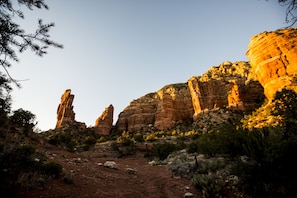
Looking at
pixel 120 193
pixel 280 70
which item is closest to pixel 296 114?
pixel 120 193

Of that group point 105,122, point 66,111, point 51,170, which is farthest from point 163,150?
point 66,111

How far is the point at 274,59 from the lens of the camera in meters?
42.9

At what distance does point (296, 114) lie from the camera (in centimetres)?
916

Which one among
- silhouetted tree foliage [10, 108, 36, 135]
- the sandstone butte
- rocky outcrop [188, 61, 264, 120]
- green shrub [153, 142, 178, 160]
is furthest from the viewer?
rocky outcrop [188, 61, 264, 120]

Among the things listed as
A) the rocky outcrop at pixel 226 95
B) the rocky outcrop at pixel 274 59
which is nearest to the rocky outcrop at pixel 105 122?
the rocky outcrop at pixel 226 95

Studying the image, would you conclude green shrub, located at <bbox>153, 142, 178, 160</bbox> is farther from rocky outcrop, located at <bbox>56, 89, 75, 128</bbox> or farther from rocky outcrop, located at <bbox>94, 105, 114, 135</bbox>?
rocky outcrop, located at <bbox>56, 89, 75, 128</bbox>

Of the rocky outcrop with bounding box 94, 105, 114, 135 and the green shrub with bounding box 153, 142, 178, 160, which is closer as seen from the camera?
the green shrub with bounding box 153, 142, 178, 160

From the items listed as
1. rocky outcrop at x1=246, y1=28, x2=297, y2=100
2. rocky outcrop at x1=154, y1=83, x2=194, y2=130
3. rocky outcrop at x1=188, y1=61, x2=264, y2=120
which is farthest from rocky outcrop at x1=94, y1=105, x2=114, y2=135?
rocky outcrop at x1=246, y1=28, x2=297, y2=100

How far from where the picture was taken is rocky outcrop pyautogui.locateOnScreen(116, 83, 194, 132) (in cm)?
6041

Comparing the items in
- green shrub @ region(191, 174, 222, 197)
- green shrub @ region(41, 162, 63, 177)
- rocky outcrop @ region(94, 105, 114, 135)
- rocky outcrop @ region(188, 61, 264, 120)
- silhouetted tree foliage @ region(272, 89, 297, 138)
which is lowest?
green shrub @ region(191, 174, 222, 197)

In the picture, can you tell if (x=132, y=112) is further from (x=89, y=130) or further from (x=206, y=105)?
(x=206, y=105)

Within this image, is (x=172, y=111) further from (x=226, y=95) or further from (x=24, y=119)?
(x=24, y=119)

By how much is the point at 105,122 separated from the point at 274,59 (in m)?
48.6

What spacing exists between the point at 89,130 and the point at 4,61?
54.2 m
